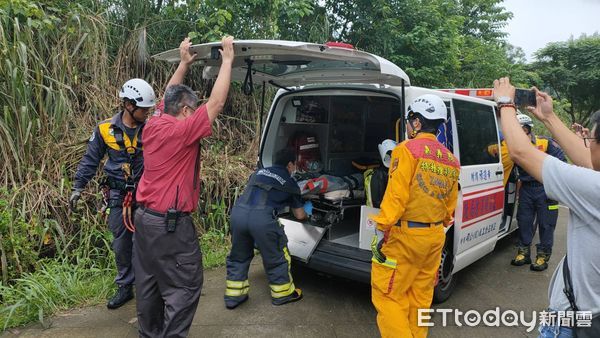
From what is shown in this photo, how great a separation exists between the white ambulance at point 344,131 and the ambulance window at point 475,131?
0.03 feet

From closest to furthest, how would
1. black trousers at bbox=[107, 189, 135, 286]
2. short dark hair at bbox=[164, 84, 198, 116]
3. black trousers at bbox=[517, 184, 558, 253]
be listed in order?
short dark hair at bbox=[164, 84, 198, 116]
black trousers at bbox=[107, 189, 135, 286]
black trousers at bbox=[517, 184, 558, 253]

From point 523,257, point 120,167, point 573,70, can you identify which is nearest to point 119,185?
point 120,167

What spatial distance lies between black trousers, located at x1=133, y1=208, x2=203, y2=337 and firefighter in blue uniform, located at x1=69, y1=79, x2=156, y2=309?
0.85 meters

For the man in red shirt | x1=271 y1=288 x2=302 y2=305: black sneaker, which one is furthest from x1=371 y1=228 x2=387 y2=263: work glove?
x1=271 y1=288 x2=302 y2=305: black sneaker

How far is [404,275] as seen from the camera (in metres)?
2.71

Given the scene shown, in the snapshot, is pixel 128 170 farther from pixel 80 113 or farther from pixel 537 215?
pixel 537 215

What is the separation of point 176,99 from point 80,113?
11.1 feet

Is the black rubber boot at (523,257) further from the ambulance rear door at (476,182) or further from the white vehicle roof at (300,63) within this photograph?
the white vehicle roof at (300,63)

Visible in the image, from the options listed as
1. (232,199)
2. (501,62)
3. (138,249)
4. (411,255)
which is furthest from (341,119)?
(501,62)

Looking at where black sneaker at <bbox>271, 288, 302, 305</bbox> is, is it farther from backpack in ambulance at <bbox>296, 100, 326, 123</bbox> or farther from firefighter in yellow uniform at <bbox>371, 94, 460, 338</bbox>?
backpack in ambulance at <bbox>296, 100, 326, 123</bbox>

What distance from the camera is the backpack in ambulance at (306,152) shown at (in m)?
4.53

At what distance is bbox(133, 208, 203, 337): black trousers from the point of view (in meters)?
2.50

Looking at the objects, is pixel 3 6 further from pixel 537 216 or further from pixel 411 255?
pixel 537 216

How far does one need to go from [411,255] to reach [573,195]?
126 cm
